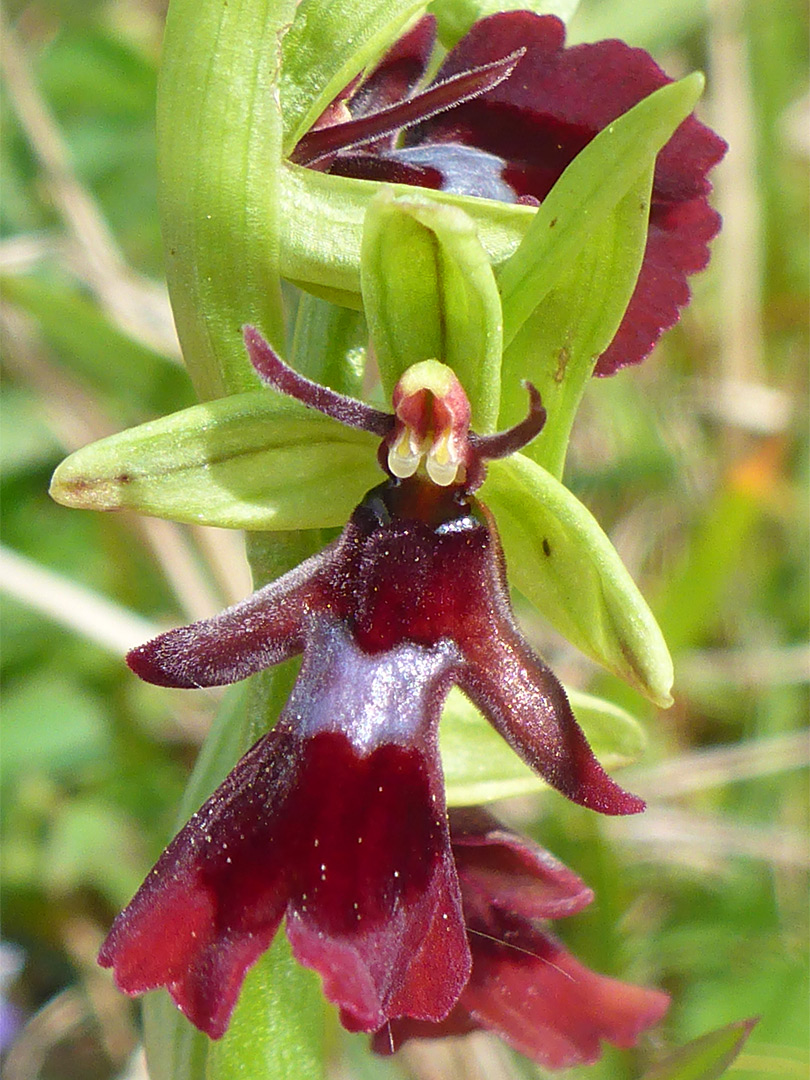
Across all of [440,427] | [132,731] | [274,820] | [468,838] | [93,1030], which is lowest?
[93,1030]

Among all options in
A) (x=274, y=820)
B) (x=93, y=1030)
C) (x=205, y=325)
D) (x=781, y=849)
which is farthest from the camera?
(x=93, y=1030)

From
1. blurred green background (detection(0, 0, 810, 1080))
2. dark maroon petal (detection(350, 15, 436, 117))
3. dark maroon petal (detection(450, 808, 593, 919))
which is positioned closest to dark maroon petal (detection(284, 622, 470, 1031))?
dark maroon petal (detection(450, 808, 593, 919))

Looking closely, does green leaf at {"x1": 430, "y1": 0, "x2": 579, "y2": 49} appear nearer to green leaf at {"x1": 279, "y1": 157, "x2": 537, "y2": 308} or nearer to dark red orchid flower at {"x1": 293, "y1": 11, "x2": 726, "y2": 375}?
dark red orchid flower at {"x1": 293, "y1": 11, "x2": 726, "y2": 375}

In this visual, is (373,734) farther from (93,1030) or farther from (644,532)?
(644,532)

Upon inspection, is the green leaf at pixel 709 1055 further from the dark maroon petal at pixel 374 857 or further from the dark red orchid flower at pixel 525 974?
the dark maroon petal at pixel 374 857

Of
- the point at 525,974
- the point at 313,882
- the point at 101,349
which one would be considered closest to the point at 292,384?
the point at 313,882

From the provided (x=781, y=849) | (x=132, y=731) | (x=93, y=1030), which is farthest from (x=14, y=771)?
(x=781, y=849)

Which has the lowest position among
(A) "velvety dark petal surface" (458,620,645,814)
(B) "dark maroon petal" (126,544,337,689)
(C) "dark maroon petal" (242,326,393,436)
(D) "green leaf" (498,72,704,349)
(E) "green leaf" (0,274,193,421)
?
(E) "green leaf" (0,274,193,421)
